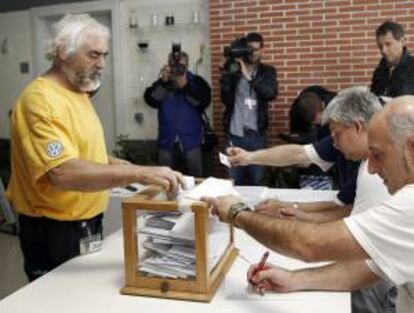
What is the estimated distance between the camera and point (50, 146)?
165 cm

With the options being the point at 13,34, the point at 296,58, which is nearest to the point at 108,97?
the point at 13,34

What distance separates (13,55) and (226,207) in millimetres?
5722

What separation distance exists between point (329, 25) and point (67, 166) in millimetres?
3773

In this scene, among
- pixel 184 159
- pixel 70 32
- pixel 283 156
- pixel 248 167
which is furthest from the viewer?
pixel 184 159

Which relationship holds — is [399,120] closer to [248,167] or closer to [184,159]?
[248,167]

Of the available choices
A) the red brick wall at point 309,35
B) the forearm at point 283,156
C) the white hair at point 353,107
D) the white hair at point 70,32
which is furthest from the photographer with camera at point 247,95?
the white hair at point 70,32

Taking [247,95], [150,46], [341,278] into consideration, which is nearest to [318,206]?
[341,278]

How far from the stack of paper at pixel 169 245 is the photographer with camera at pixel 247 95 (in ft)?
9.58

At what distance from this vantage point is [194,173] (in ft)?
16.4

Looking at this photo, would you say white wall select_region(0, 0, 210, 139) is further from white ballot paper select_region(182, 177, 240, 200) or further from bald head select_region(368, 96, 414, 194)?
bald head select_region(368, 96, 414, 194)

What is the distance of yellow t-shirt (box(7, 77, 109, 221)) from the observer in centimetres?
167

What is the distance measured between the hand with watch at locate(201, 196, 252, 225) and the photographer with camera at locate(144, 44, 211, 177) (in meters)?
3.36

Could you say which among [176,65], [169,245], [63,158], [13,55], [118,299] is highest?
[13,55]

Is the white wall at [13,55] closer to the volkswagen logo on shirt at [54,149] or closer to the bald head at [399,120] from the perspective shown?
the volkswagen logo on shirt at [54,149]
